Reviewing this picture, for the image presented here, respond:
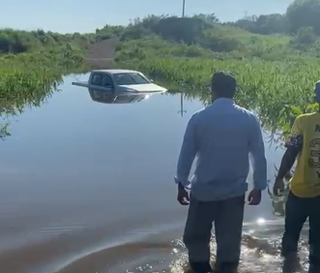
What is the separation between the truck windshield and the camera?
19609 mm

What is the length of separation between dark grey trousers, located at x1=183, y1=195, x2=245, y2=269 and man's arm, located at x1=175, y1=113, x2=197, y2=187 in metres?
0.22

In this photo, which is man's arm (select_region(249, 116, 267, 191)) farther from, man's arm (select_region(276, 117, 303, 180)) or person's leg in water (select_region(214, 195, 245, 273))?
man's arm (select_region(276, 117, 303, 180))

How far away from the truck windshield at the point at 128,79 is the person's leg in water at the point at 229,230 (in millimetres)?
15130

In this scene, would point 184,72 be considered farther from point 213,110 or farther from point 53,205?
point 213,110

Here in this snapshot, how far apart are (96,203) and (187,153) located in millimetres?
3568

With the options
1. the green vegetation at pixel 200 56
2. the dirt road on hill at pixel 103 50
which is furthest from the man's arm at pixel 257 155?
the dirt road on hill at pixel 103 50

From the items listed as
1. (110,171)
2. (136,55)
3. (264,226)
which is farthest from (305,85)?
(136,55)

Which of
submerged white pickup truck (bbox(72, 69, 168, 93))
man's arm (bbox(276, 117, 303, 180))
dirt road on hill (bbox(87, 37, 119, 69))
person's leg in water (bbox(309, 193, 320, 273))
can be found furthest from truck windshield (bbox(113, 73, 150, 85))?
dirt road on hill (bbox(87, 37, 119, 69))

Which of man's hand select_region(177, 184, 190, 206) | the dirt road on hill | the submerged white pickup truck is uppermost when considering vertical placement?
man's hand select_region(177, 184, 190, 206)

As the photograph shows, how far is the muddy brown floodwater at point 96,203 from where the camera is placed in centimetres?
575

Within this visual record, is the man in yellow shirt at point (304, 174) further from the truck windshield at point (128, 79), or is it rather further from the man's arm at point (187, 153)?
the truck windshield at point (128, 79)

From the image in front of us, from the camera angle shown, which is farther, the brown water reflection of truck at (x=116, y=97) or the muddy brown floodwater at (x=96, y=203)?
the brown water reflection of truck at (x=116, y=97)

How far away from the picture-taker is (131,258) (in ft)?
18.8

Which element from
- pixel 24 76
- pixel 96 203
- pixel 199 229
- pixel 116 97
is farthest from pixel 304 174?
pixel 24 76
